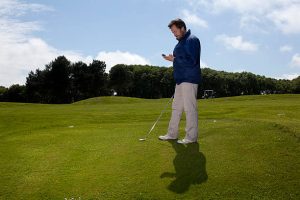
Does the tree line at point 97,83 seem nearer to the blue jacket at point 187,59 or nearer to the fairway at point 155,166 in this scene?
A: the fairway at point 155,166

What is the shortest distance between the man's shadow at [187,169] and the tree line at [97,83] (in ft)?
373

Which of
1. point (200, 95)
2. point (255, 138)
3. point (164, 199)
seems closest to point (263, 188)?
point (164, 199)

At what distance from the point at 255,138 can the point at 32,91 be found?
121 metres

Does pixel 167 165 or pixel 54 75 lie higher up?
pixel 54 75

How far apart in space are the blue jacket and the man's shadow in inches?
80.5

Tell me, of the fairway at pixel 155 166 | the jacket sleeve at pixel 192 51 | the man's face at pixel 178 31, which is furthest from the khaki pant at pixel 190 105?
the man's face at pixel 178 31

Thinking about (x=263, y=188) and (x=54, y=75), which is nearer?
(x=263, y=188)

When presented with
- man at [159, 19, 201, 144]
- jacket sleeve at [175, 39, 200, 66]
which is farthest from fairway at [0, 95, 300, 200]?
jacket sleeve at [175, 39, 200, 66]

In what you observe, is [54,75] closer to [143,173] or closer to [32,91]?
[32,91]

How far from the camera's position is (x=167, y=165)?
36.0 ft

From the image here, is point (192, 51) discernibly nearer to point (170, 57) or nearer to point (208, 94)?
point (170, 57)

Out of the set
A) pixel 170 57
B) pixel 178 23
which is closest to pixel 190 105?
pixel 170 57

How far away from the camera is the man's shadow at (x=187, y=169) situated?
9.95 m

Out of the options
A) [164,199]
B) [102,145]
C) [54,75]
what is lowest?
[164,199]
